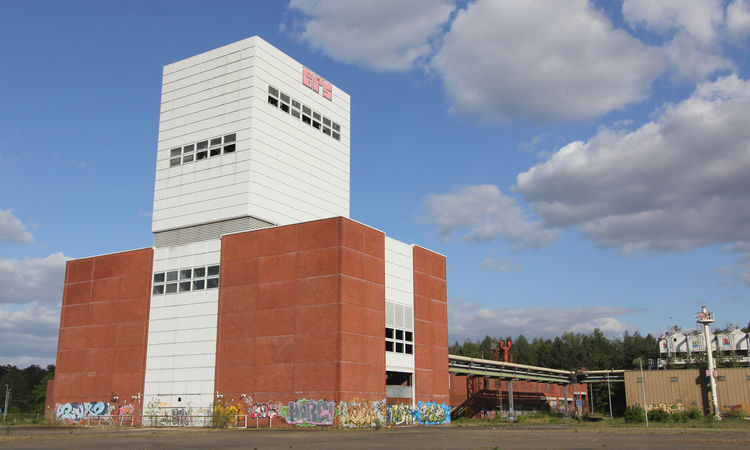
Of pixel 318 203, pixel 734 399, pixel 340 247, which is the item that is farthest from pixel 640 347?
pixel 340 247

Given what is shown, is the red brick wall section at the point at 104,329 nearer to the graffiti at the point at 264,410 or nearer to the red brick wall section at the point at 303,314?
the red brick wall section at the point at 303,314

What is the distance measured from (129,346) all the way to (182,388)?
26.5ft

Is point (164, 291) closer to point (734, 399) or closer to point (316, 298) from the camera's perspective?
point (316, 298)

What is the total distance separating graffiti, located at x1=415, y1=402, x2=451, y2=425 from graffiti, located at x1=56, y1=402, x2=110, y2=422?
2954cm

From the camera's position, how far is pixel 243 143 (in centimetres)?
6075

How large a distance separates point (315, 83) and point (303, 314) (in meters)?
30.5

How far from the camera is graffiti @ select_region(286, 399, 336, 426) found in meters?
48.2

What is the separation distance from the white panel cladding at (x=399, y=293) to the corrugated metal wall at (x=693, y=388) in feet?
162

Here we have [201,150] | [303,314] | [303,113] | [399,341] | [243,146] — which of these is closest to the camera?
[303,314]

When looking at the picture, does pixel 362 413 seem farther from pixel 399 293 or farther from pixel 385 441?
pixel 385 441

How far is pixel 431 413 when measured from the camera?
59.0 metres

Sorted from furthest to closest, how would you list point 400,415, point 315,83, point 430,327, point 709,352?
point 709,352 < point 315,83 < point 430,327 < point 400,415

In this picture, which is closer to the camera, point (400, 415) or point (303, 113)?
point (400, 415)

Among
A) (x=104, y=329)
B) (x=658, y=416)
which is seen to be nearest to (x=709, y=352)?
(x=658, y=416)
